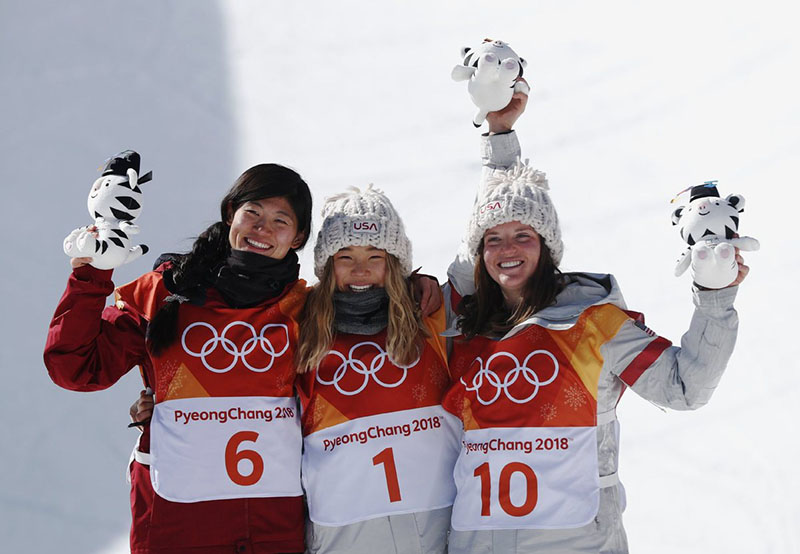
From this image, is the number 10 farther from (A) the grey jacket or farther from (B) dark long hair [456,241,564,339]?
(B) dark long hair [456,241,564,339]

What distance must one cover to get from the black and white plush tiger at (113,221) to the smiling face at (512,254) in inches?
33.0

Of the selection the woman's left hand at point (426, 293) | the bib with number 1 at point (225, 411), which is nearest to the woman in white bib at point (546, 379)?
the woman's left hand at point (426, 293)

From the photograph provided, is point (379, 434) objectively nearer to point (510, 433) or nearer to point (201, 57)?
point (510, 433)

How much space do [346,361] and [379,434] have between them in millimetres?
201

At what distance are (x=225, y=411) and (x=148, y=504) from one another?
0.96ft

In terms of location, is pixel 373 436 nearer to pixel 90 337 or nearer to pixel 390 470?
pixel 390 470

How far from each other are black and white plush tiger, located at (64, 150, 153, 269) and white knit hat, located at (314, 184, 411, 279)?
46 cm

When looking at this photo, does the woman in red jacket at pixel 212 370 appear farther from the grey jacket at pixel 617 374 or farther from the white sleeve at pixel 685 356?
the white sleeve at pixel 685 356

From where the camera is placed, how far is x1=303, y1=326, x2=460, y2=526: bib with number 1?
2.09 meters

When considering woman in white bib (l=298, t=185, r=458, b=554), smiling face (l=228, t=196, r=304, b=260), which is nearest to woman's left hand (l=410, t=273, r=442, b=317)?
woman in white bib (l=298, t=185, r=458, b=554)

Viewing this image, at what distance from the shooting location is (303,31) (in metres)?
5.53

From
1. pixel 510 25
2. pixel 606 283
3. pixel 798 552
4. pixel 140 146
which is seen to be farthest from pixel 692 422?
pixel 140 146

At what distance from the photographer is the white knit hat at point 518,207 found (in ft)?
7.12

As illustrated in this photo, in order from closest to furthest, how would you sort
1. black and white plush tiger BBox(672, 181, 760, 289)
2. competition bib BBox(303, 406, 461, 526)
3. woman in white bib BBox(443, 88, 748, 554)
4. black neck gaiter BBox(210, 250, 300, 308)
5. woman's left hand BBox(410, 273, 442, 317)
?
black and white plush tiger BBox(672, 181, 760, 289) → woman in white bib BBox(443, 88, 748, 554) → competition bib BBox(303, 406, 461, 526) → black neck gaiter BBox(210, 250, 300, 308) → woman's left hand BBox(410, 273, 442, 317)
